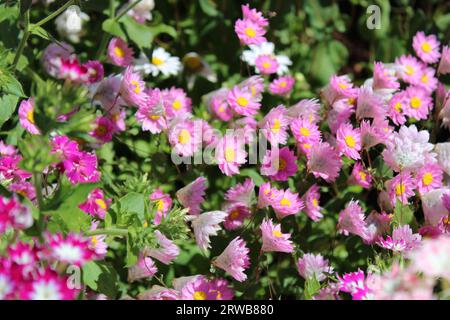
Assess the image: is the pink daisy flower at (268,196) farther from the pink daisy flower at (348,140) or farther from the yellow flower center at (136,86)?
the yellow flower center at (136,86)

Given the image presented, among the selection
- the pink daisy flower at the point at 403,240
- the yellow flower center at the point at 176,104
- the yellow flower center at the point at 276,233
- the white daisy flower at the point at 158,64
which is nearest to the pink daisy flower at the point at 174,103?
the yellow flower center at the point at 176,104

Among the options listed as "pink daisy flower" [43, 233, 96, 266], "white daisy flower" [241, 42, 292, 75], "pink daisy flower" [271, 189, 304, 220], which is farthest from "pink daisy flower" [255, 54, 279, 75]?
"pink daisy flower" [43, 233, 96, 266]

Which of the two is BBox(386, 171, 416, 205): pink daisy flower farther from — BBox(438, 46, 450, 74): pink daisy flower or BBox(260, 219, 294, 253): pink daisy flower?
BBox(438, 46, 450, 74): pink daisy flower

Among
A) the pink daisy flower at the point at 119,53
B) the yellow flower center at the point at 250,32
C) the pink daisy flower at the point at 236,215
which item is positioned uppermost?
the yellow flower center at the point at 250,32

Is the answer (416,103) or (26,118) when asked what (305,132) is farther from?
(26,118)

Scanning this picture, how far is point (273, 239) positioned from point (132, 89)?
0.53 metres

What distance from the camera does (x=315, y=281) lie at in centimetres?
138

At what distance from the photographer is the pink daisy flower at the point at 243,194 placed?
1.63m

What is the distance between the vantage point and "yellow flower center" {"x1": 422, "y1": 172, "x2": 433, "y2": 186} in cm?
166

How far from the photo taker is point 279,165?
5.57ft

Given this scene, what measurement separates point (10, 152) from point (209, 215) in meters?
0.52

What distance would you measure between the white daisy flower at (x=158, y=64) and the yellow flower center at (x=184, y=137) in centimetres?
29
